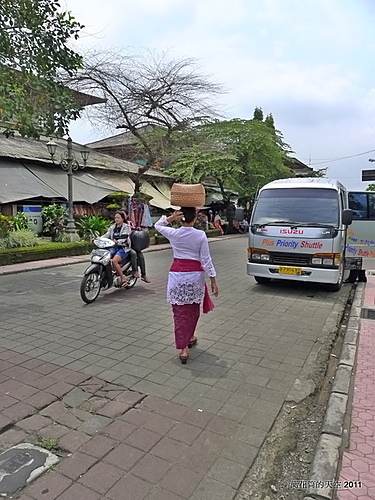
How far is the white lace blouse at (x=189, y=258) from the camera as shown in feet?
12.9


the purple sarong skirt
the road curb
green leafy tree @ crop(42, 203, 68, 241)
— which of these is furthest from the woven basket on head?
green leafy tree @ crop(42, 203, 68, 241)

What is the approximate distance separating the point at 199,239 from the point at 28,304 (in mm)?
4001

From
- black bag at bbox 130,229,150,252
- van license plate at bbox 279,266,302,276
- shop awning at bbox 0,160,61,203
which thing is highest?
shop awning at bbox 0,160,61,203

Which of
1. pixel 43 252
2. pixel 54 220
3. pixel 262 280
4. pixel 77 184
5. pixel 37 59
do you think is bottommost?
pixel 262 280

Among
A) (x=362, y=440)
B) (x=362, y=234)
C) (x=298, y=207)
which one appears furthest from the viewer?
(x=362, y=234)

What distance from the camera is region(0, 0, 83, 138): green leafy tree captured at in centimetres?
671

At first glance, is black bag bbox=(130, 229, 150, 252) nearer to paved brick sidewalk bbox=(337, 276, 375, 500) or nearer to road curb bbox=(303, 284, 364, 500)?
road curb bbox=(303, 284, 364, 500)

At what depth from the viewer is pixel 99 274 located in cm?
669

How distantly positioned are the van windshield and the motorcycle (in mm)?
3111

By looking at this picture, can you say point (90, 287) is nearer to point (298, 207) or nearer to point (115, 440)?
point (115, 440)

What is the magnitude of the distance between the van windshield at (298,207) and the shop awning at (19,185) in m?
9.03

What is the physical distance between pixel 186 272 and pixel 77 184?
13.8 m

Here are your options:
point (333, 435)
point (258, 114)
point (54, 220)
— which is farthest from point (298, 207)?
point (258, 114)

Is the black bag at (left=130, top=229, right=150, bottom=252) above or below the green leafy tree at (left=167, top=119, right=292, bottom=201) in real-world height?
below
